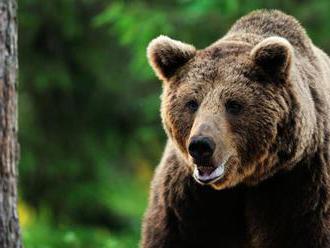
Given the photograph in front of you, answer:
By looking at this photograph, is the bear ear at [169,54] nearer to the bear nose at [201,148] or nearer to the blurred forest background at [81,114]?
the bear nose at [201,148]

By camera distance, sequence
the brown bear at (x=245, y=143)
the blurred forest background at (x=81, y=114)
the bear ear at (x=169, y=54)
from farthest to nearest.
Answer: the blurred forest background at (x=81, y=114)
the bear ear at (x=169, y=54)
the brown bear at (x=245, y=143)

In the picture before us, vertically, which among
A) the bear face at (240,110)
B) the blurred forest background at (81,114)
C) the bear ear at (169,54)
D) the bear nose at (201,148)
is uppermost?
the blurred forest background at (81,114)

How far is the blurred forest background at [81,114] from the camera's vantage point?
50.3 ft

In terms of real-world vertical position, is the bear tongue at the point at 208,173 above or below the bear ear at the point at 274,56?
below

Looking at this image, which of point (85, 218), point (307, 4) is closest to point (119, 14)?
point (307, 4)

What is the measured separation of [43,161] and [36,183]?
1.57 ft

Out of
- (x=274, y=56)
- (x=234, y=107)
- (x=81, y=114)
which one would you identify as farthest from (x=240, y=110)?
(x=81, y=114)

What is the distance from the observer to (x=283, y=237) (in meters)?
6.62

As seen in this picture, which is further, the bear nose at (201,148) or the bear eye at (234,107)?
the bear eye at (234,107)

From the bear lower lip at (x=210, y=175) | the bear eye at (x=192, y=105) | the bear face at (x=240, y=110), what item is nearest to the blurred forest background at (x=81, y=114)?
the bear face at (x=240, y=110)

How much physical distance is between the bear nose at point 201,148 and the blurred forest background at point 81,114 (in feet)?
26.5

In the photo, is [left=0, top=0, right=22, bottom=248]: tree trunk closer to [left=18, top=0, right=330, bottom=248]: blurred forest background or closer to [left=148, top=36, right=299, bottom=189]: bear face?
[left=148, top=36, right=299, bottom=189]: bear face

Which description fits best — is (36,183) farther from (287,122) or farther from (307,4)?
(287,122)

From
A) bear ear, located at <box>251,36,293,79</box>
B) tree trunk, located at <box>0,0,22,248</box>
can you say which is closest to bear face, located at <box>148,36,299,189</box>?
bear ear, located at <box>251,36,293,79</box>
